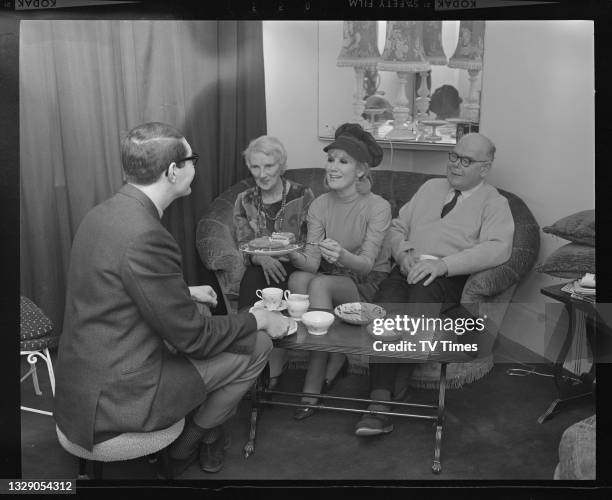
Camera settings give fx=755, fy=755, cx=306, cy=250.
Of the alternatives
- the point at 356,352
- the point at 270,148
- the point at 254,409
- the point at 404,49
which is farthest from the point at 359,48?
the point at 254,409

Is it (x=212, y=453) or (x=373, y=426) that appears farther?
(x=373, y=426)

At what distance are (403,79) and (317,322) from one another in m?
0.80

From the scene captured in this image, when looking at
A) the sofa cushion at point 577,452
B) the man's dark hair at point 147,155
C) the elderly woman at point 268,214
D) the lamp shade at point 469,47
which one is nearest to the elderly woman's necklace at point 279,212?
the elderly woman at point 268,214

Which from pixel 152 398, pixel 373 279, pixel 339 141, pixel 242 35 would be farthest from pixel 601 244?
pixel 152 398

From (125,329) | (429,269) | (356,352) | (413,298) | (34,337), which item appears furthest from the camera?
(429,269)

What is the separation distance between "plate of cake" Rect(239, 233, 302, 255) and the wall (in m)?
0.26

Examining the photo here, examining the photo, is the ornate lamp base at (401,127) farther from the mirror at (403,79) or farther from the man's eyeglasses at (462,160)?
the man's eyeglasses at (462,160)

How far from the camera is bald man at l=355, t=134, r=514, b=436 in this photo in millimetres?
2428

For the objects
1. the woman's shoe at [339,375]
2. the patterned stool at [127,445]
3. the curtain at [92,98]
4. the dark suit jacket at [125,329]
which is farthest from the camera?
the woman's shoe at [339,375]

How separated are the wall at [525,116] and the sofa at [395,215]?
37 millimetres

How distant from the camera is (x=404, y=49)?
7.38 ft

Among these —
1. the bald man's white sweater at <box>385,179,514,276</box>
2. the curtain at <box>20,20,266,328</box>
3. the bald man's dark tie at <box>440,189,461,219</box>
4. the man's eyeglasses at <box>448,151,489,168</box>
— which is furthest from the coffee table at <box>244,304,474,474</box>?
the curtain at <box>20,20,266,328</box>

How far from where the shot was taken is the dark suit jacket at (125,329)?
1917 millimetres

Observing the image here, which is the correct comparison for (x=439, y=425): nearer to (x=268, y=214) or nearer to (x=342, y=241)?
(x=342, y=241)
